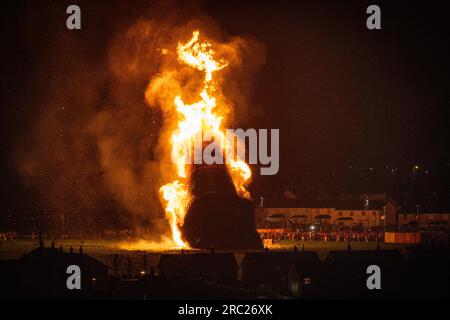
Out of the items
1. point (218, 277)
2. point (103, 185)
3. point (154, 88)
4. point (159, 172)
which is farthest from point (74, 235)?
point (218, 277)

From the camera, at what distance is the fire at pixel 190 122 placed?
87.9 m

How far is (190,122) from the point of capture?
88500mm

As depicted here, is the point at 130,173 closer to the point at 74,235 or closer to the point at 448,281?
the point at 74,235

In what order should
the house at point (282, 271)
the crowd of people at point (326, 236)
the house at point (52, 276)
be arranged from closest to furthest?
the house at point (52, 276), the house at point (282, 271), the crowd of people at point (326, 236)

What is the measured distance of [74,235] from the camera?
108 meters

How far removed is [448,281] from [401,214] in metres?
59.7

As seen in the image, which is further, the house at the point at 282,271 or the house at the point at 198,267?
the house at the point at 198,267

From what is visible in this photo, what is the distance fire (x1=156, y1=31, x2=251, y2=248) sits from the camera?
288 feet

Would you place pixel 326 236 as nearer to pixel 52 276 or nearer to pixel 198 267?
pixel 198 267

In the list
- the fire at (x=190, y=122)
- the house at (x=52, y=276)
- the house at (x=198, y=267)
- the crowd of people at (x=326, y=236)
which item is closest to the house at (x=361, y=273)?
the house at (x=198, y=267)

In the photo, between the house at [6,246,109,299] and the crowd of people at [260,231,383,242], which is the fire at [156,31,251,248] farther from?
the house at [6,246,109,299]

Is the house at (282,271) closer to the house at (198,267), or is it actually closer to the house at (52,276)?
the house at (198,267)

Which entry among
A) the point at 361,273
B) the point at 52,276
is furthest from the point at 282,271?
the point at 52,276

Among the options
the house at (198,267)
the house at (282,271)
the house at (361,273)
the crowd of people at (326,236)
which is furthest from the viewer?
the crowd of people at (326,236)
